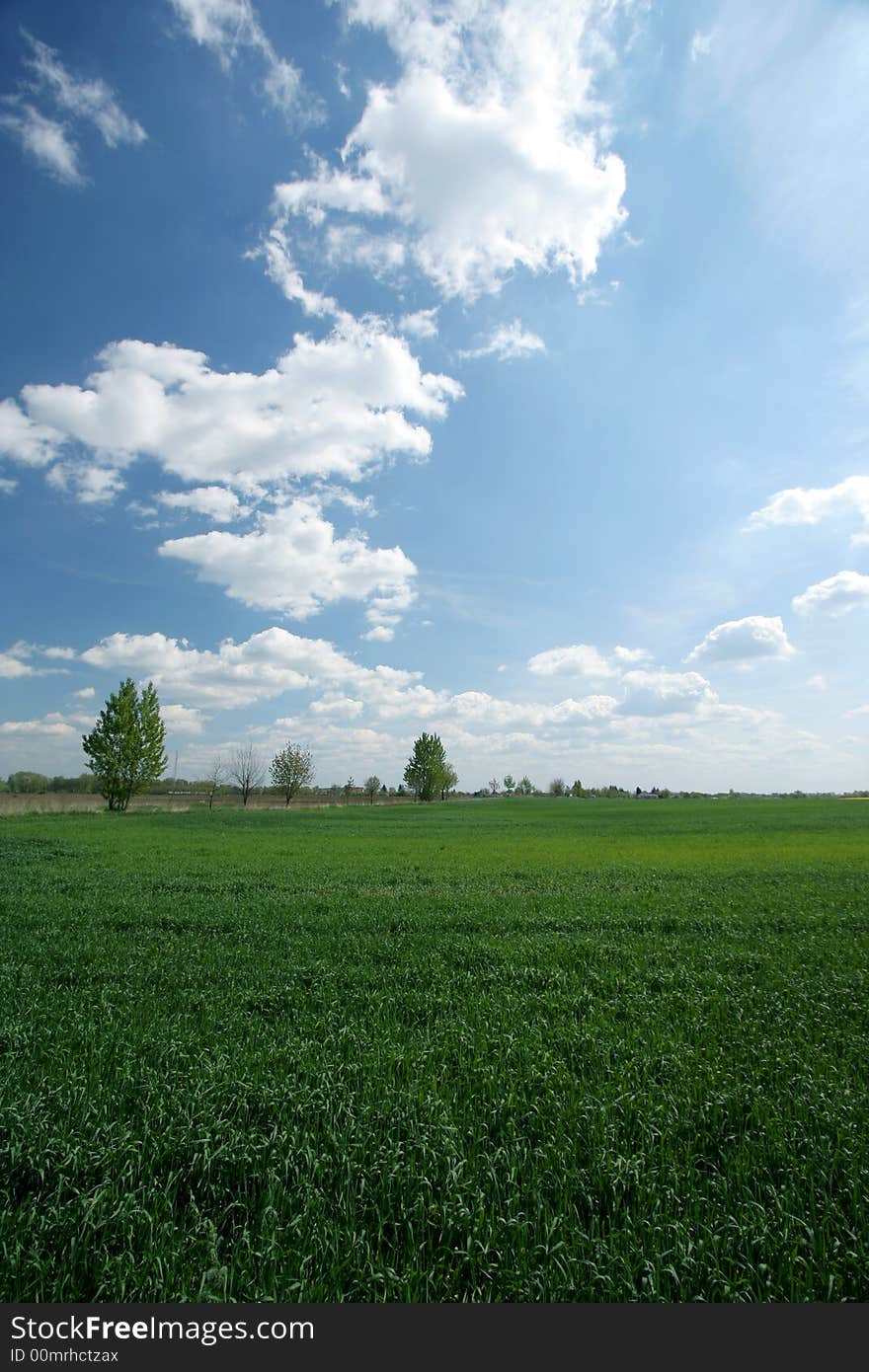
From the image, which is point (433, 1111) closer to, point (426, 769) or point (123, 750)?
point (123, 750)

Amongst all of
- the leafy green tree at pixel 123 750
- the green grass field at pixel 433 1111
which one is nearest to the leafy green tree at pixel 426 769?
the leafy green tree at pixel 123 750

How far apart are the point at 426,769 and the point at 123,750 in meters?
80.5

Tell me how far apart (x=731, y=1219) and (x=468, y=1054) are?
3.10m

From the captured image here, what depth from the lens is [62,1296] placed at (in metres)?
3.46

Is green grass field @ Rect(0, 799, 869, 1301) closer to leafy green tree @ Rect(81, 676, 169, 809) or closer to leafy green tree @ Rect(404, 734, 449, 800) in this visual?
leafy green tree @ Rect(81, 676, 169, 809)

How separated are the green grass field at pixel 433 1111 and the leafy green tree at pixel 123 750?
224ft

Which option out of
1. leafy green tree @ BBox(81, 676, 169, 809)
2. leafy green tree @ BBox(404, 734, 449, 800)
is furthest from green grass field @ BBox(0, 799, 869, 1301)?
leafy green tree @ BBox(404, 734, 449, 800)

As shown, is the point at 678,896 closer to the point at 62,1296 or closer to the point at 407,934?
the point at 407,934

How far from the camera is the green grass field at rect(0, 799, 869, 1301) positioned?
12.1 ft

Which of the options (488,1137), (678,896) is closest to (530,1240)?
(488,1137)

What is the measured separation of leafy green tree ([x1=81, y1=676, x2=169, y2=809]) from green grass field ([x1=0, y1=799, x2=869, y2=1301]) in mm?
68288

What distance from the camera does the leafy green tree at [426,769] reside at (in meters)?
144

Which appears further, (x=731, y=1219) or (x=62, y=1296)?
(x=731, y=1219)

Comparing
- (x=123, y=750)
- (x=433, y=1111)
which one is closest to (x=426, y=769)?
(x=123, y=750)
